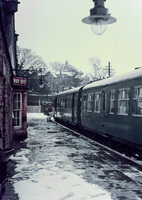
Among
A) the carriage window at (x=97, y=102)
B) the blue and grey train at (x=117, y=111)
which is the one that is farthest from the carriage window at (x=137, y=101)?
the carriage window at (x=97, y=102)

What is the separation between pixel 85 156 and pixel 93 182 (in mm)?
3188

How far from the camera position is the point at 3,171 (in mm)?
4496

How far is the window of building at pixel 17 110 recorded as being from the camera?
49.9 ft

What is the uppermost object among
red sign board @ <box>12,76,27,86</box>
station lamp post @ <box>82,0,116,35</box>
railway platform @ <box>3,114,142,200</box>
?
station lamp post @ <box>82,0,116,35</box>

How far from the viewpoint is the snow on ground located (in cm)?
550

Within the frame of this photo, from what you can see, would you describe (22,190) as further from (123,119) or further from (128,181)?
(123,119)

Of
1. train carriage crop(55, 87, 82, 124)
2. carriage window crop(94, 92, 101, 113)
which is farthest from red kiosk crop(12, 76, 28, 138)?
train carriage crop(55, 87, 82, 124)

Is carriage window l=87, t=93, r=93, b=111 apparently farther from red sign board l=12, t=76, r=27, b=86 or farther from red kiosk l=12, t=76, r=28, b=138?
red sign board l=12, t=76, r=27, b=86

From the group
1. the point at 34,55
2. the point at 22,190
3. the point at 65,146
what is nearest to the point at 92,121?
the point at 65,146

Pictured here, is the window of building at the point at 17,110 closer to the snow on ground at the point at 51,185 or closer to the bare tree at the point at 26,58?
the snow on ground at the point at 51,185

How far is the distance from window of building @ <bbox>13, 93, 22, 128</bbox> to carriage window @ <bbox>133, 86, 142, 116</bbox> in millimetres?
7275

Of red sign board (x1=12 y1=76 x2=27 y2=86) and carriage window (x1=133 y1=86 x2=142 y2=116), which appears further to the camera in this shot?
red sign board (x1=12 y1=76 x2=27 y2=86)

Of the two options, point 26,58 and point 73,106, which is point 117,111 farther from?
point 26,58

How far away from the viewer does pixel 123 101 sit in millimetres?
10734
